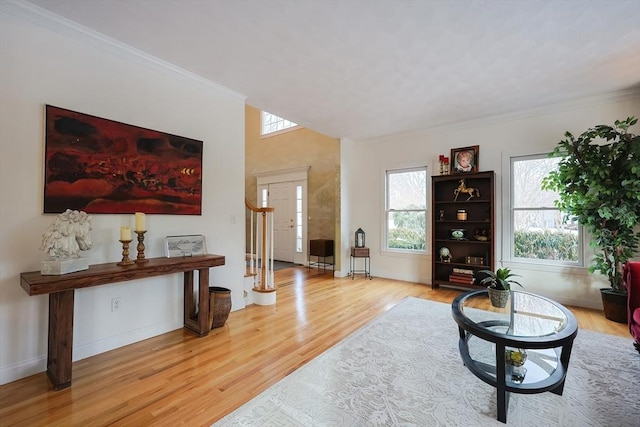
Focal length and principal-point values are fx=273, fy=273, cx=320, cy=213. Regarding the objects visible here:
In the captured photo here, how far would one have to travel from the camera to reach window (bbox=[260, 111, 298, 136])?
7.25 meters

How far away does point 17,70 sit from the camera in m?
2.01

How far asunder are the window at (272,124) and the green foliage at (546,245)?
5.60 meters

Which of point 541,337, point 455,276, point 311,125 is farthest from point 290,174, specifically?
point 541,337

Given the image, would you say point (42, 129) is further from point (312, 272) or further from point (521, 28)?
point (312, 272)

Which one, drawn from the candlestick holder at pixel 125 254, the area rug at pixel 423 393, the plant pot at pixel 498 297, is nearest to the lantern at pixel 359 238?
the area rug at pixel 423 393

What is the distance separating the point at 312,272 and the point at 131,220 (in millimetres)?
3866

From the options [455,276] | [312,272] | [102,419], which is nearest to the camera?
[102,419]

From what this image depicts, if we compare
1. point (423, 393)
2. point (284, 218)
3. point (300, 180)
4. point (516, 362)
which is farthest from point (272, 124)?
point (516, 362)

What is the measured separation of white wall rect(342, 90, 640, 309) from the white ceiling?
27 centimetres

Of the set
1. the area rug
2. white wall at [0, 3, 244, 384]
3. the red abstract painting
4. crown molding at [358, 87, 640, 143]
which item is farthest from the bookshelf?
the red abstract painting

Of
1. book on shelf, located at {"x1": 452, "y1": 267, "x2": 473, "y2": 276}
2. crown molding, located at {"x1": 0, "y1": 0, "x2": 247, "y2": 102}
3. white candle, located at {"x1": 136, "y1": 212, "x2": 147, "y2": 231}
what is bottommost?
book on shelf, located at {"x1": 452, "y1": 267, "x2": 473, "y2": 276}

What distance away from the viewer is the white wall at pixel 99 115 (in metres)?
1.99

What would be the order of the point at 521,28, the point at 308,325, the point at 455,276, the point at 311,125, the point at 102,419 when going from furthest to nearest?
the point at 311,125 → the point at 455,276 → the point at 308,325 → the point at 521,28 → the point at 102,419

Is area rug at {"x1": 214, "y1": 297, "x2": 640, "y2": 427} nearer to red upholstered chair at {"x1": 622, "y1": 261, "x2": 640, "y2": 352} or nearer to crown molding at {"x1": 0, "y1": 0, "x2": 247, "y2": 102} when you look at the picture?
red upholstered chair at {"x1": 622, "y1": 261, "x2": 640, "y2": 352}
